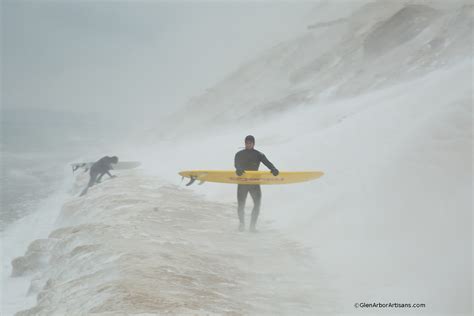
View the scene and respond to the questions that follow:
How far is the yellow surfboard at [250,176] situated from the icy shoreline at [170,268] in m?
1.13

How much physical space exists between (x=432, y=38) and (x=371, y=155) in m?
23.4

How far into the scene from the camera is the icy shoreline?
607cm

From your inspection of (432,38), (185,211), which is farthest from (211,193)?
(432,38)

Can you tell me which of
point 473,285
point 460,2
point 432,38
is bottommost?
point 473,285

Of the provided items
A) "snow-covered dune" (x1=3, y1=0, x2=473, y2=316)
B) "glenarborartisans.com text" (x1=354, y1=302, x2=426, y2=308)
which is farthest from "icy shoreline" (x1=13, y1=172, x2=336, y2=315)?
"glenarborartisans.com text" (x1=354, y1=302, x2=426, y2=308)

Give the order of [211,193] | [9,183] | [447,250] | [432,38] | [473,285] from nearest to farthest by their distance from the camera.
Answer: [473,285], [447,250], [211,193], [432,38], [9,183]

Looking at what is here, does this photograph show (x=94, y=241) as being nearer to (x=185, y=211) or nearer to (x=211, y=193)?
(x=185, y=211)

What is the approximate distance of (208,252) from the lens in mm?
8680

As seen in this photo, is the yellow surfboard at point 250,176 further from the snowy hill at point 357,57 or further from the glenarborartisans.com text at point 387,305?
the snowy hill at point 357,57

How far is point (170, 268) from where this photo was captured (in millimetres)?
7273

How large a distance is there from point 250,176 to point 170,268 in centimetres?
352

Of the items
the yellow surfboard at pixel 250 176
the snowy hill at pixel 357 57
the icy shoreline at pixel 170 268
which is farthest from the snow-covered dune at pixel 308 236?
the snowy hill at pixel 357 57

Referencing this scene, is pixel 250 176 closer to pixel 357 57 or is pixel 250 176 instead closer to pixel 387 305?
pixel 387 305

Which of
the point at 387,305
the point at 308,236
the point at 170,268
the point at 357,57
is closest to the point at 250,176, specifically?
the point at 308,236
